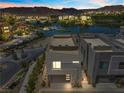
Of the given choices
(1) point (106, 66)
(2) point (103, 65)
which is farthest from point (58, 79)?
(1) point (106, 66)

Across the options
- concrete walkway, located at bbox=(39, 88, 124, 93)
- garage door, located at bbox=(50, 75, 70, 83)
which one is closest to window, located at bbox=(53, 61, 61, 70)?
garage door, located at bbox=(50, 75, 70, 83)

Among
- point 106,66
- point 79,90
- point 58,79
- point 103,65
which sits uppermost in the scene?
point 103,65

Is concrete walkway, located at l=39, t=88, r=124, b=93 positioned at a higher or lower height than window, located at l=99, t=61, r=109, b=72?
lower

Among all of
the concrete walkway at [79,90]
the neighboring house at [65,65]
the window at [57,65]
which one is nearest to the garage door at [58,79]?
the neighboring house at [65,65]

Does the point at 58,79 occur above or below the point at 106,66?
below

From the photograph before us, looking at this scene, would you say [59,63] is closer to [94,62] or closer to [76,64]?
[76,64]

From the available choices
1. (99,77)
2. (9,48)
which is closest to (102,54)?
(99,77)

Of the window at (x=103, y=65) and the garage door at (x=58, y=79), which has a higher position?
the window at (x=103, y=65)

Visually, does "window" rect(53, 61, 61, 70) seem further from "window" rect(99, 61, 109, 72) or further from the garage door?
"window" rect(99, 61, 109, 72)

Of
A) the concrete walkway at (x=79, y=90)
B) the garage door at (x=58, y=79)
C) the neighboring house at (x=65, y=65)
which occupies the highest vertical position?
the neighboring house at (x=65, y=65)

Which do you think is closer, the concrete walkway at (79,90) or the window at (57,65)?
the concrete walkway at (79,90)

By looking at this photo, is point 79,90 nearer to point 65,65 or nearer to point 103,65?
point 65,65

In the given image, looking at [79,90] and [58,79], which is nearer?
[79,90]

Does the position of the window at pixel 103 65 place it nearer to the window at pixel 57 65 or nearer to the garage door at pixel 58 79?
the garage door at pixel 58 79
